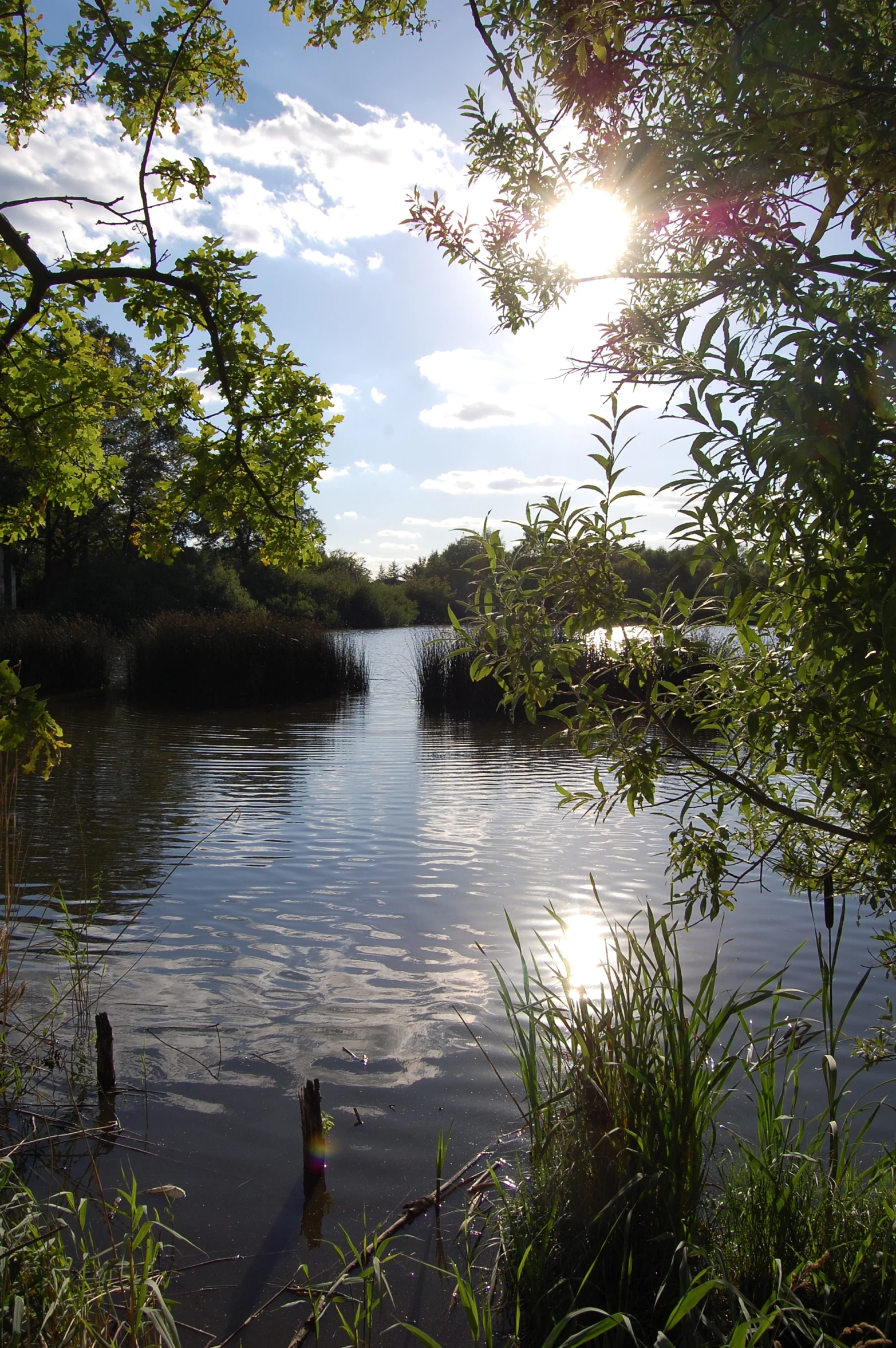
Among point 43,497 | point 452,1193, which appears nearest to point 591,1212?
point 452,1193

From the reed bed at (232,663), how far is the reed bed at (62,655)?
804mm

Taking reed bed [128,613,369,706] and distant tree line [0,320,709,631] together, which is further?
distant tree line [0,320,709,631]

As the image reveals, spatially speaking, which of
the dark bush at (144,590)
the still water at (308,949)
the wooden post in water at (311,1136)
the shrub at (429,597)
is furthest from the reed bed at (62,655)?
the shrub at (429,597)

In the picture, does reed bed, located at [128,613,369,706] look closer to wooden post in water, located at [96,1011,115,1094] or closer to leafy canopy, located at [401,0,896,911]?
wooden post in water, located at [96,1011,115,1094]

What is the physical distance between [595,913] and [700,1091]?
174 inches

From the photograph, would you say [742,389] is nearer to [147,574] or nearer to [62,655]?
[62,655]

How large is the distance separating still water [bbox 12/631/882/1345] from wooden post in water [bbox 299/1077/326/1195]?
78 mm

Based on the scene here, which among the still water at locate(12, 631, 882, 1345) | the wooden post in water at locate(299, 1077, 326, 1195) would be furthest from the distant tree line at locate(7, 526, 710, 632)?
the wooden post in water at locate(299, 1077, 326, 1195)

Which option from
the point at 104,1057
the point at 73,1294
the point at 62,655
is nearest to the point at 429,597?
the point at 62,655

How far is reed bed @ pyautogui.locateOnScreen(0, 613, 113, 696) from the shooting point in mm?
22047

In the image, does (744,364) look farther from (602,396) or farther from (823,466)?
(602,396)

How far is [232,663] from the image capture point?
72.3ft

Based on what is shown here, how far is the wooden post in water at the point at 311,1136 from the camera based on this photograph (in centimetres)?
348

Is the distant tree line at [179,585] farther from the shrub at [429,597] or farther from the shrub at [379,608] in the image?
the shrub at [429,597]
